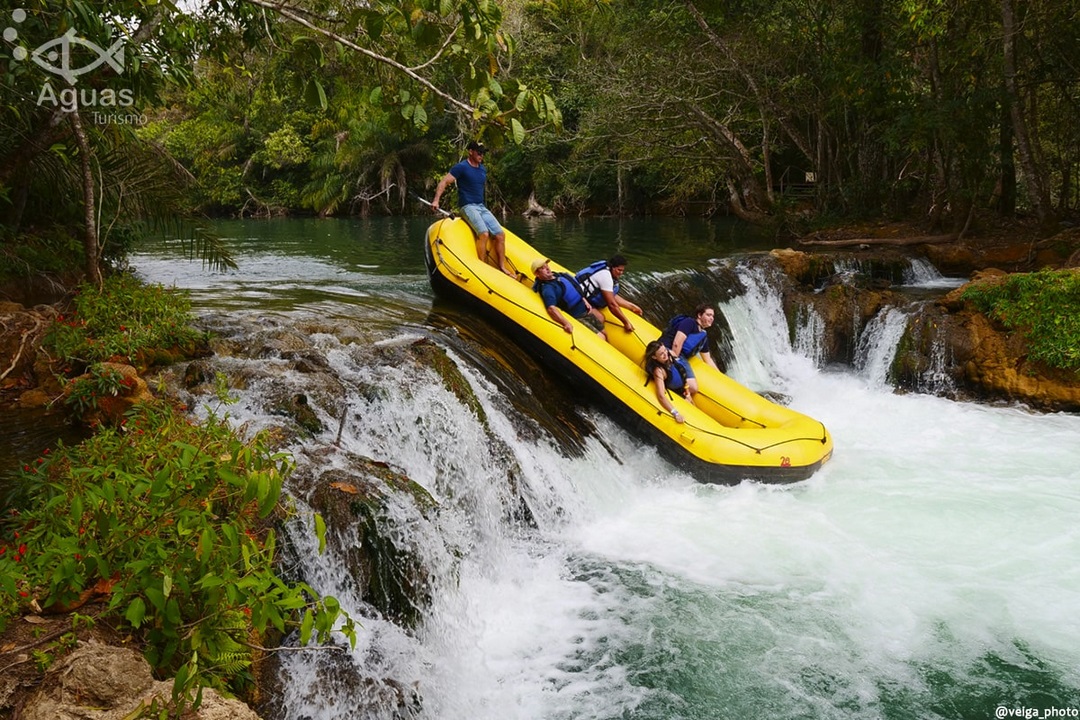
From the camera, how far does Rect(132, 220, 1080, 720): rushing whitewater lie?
429 cm

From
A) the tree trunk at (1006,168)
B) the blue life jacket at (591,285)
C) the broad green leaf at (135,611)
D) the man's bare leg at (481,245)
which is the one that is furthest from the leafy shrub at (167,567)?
the tree trunk at (1006,168)

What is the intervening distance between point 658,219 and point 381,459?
20.9m

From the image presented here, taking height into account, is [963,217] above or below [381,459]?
above

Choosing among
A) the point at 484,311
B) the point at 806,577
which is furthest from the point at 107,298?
the point at 806,577

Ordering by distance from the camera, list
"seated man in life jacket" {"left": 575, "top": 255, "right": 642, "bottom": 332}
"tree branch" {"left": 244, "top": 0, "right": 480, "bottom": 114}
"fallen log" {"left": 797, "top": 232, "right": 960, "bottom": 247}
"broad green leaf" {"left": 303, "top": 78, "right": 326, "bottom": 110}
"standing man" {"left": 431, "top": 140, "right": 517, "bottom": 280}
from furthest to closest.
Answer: "fallen log" {"left": 797, "top": 232, "right": 960, "bottom": 247}
"standing man" {"left": 431, "top": 140, "right": 517, "bottom": 280}
"seated man in life jacket" {"left": 575, "top": 255, "right": 642, "bottom": 332}
"tree branch" {"left": 244, "top": 0, "right": 480, "bottom": 114}
"broad green leaf" {"left": 303, "top": 78, "right": 326, "bottom": 110}

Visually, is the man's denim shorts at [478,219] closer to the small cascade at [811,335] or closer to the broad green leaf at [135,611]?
the small cascade at [811,335]

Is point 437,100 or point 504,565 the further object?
point 504,565

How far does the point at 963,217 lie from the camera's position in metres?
14.5

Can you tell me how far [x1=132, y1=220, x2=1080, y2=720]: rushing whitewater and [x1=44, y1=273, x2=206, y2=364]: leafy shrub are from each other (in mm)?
1073

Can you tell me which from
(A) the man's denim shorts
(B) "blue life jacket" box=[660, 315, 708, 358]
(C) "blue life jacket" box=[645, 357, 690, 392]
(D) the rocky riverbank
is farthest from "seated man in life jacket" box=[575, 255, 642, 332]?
(D) the rocky riverbank

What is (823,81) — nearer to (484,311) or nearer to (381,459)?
(484,311)

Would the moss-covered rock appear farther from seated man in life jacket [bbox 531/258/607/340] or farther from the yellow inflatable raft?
seated man in life jacket [bbox 531/258/607/340]

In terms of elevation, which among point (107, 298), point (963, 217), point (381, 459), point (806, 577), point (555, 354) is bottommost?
point (806, 577)

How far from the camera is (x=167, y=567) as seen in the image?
2.89 m
